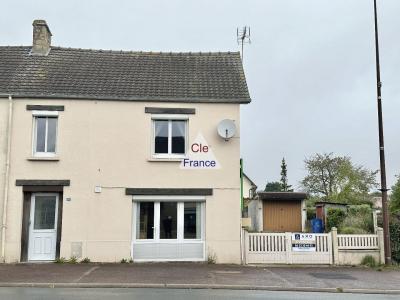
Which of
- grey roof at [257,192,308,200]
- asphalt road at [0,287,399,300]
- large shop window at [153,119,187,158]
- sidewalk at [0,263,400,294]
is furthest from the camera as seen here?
grey roof at [257,192,308,200]

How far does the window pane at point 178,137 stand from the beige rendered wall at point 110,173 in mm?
395

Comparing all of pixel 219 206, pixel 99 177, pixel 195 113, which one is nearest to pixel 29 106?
pixel 99 177

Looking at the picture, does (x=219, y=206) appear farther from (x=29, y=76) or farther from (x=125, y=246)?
(x=29, y=76)

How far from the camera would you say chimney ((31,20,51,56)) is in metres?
20.0

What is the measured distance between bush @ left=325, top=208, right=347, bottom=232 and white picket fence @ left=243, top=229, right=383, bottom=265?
8074 mm

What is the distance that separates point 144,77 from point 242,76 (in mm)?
3833

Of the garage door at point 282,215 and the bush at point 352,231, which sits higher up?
the garage door at point 282,215

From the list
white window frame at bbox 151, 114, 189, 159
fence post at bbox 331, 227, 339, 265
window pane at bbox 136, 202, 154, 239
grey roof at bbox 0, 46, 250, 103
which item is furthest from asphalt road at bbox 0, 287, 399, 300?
grey roof at bbox 0, 46, 250, 103

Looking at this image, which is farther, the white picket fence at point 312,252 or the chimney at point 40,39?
the chimney at point 40,39

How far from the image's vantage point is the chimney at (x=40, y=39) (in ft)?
65.8

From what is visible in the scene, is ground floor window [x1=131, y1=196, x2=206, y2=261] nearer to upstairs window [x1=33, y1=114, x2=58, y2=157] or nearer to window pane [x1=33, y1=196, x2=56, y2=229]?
window pane [x1=33, y1=196, x2=56, y2=229]

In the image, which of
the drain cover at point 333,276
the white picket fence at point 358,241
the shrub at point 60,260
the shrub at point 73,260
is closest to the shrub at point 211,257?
the drain cover at point 333,276

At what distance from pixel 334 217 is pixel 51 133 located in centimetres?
1567

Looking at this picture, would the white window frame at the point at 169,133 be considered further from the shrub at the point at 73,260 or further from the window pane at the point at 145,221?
the shrub at the point at 73,260
